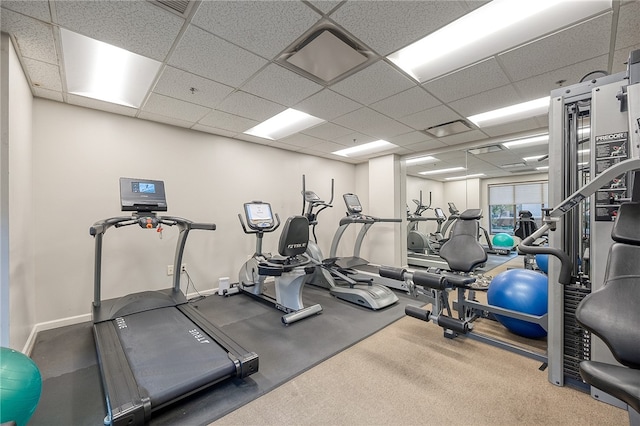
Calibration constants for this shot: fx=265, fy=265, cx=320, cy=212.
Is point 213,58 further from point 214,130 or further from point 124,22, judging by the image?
point 214,130

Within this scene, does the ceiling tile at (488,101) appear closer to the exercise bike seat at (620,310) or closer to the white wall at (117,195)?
the exercise bike seat at (620,310)

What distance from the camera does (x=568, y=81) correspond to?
2621mm

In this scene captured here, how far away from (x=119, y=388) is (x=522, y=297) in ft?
10.4

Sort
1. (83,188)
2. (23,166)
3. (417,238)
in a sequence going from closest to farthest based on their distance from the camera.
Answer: (23,166) → (83,188) → (417,238)

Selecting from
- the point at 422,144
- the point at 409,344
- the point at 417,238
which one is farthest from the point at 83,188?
the point at 417,238

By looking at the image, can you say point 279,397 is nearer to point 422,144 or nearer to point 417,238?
point 422,144

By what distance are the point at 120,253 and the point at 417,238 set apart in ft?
18.9

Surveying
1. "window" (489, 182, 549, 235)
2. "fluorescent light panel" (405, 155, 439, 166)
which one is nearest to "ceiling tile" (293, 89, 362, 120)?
"fluorescent light panel" (405, 155, 439, 166)

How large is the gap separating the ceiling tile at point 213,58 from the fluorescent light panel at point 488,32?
1234 millimetres

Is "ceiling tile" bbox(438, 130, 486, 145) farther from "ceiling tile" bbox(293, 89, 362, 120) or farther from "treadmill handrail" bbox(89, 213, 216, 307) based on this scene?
"treadmill handrail" bbox(89, 213, 216, 307)

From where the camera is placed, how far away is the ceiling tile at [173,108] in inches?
116

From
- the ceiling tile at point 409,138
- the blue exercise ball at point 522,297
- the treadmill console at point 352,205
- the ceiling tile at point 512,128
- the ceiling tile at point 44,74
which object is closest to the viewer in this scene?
the ceiling tile at point 44,74

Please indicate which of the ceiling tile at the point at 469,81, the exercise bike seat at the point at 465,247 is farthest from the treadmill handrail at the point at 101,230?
the ceiling tile at the point at 469,81

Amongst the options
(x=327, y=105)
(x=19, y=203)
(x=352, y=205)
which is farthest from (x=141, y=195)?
(x=352, y=205)
